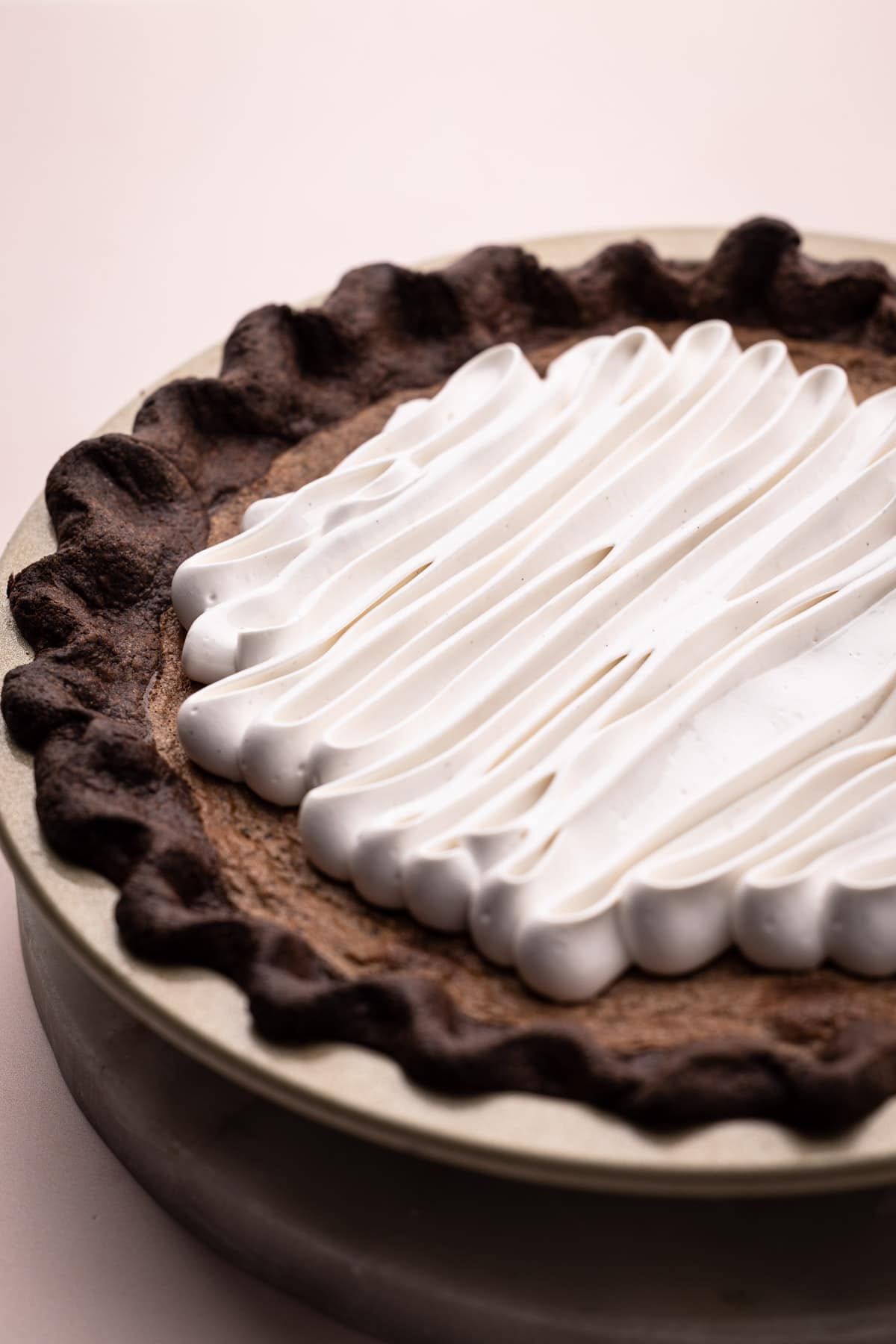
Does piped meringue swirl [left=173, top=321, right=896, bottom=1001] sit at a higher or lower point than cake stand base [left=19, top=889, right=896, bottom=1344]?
higher

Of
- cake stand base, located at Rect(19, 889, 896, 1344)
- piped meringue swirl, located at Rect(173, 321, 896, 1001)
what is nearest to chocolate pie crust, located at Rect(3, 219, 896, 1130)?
piped meringue swirl, located at Rect(173, 321, 896, 1001)

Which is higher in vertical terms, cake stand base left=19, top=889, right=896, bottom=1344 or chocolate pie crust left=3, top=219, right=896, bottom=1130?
chocolate pie crust left=3, top=219, right=896, bottom=1130

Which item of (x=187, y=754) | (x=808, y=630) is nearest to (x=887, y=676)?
(x=808, y=630)

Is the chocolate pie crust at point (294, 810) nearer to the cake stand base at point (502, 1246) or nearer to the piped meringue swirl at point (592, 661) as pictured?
the piped meringue swirl at point (592, 661)

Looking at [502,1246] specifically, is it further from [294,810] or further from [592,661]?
[592,661]

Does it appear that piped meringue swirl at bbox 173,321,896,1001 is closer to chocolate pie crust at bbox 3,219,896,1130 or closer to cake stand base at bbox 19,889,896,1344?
chocolate pie crust at bbox 3,219,896,1130

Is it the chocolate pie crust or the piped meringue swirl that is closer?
the chocolate pie crust
